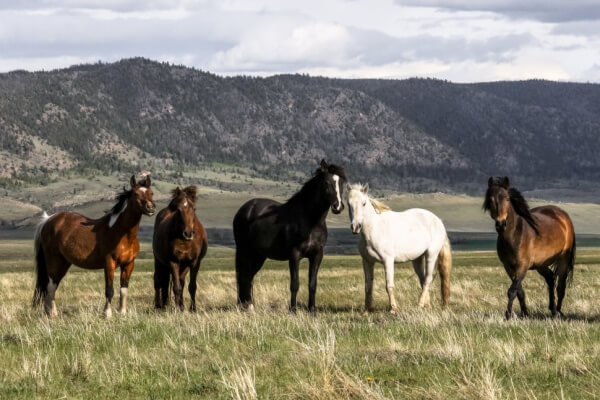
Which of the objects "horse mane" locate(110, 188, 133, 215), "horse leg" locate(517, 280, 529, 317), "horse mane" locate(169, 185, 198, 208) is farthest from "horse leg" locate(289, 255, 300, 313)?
"horse leg" locate(517, 280, 529, 317)

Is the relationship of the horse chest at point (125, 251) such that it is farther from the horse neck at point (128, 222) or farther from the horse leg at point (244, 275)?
the horse leg at point (244, 275)

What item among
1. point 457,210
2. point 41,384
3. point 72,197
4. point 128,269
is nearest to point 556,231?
point 128,269

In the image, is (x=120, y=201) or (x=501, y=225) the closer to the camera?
(x=501, y=225)

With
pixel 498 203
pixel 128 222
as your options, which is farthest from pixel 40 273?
pixel 498 203

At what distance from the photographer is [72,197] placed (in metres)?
183

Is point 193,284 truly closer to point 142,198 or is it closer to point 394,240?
point 142,198

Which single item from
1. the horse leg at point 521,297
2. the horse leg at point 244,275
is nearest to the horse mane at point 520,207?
the horse leg at point 521,297

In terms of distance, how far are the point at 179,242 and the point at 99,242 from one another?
1467 mm

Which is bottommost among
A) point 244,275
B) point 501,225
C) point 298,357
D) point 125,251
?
point 244,275

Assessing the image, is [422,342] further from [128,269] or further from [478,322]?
[128,269]

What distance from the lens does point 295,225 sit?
17.0 meters

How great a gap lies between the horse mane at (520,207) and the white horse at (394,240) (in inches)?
92.4

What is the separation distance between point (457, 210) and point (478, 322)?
144 metres

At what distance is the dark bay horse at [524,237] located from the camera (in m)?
15.6
